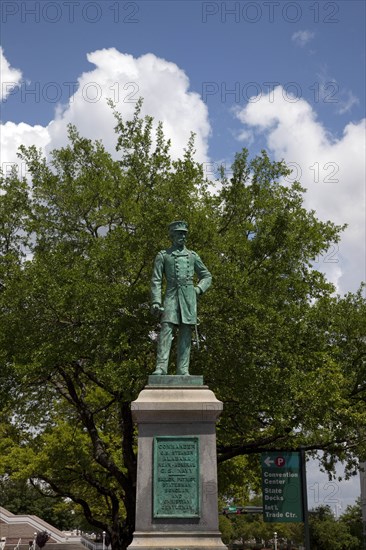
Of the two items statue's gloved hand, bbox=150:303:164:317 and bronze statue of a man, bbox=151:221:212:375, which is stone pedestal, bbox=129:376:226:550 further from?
statue's gloved hand, bbox=150:303:164:317

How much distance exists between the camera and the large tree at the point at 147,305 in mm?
18562

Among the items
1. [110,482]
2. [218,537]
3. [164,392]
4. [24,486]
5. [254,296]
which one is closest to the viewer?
[218,537]

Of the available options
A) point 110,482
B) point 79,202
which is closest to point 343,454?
point 110,482

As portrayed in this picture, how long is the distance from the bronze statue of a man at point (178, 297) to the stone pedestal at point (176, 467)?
0.84 m

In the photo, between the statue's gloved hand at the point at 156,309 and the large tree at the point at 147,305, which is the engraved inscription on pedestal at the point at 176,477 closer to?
the statue's gloved hand at the point at 156,309

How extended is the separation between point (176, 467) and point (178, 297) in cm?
327

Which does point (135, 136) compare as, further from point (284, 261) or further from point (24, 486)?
point (24, 486)

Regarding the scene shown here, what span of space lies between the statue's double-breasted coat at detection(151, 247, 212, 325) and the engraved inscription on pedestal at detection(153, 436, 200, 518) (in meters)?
2.39

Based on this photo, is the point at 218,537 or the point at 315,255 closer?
the point at 218,537

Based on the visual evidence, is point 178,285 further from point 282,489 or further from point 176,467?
point 282,489

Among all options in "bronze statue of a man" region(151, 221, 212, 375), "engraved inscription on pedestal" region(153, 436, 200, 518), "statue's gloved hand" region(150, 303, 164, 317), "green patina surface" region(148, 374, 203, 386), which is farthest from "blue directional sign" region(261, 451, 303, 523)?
"statue's gloved hand" region(150, 303, 164, 317)

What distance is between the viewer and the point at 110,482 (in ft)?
90.5

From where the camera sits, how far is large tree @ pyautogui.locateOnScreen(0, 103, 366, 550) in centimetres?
1856

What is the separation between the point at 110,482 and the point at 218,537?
1754 cm
